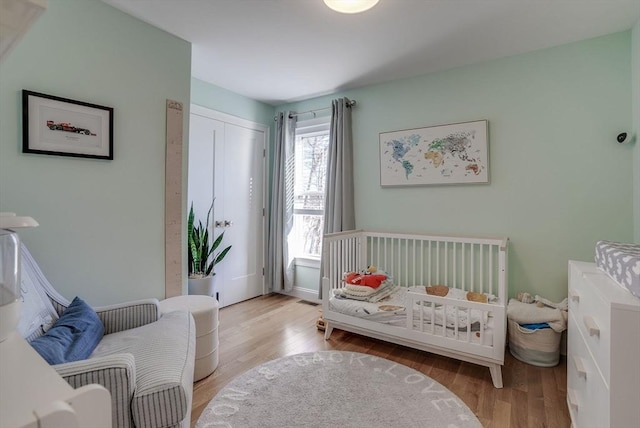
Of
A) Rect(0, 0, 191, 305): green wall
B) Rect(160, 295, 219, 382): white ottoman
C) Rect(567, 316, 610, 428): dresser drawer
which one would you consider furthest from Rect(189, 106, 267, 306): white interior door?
Rect(567, 316, 610, 428): dresser drawer

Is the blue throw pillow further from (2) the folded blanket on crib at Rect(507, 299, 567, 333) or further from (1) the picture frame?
(2) the folded blanket on crib at Rect(507, 299, 567, 333)

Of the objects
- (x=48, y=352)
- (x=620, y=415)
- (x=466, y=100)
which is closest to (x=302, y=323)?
(x=48, y=352)

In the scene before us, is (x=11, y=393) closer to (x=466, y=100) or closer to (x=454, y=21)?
(x=454, y=21)

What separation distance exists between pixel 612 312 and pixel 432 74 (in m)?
2.56

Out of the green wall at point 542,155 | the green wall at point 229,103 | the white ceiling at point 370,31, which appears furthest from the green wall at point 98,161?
the green wall at point 542,155

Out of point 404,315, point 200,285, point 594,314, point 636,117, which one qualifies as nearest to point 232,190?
point 200,285

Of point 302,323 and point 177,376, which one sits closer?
point 177,376

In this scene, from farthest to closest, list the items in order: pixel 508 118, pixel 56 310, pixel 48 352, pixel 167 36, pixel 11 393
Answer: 1. pixel 508 118
2. pixel 167 36
3. pixel 56 310
4. pixel 48 352
5. pixel 11 393

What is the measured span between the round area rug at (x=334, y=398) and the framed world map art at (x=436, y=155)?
5.50ft

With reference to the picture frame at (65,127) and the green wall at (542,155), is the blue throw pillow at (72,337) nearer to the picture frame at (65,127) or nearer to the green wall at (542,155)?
the picture frame at (65,127)

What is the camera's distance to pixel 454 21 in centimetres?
206

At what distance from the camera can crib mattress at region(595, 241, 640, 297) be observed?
963 millimetres

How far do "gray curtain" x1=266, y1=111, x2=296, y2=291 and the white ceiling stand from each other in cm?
87

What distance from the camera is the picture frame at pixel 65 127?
1.69 m
